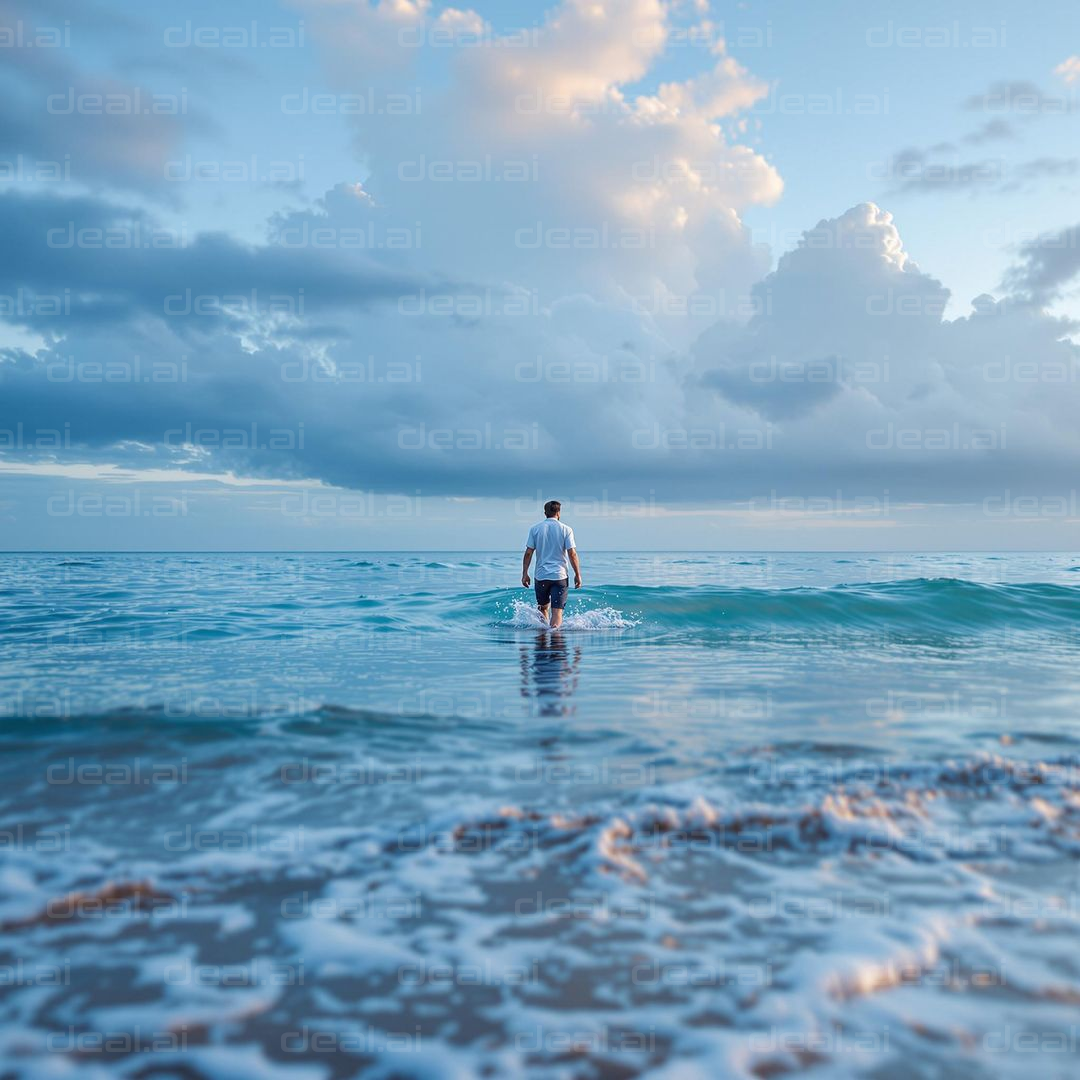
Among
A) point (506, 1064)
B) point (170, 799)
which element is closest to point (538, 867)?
point (506, 1064)

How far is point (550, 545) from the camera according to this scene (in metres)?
13.6

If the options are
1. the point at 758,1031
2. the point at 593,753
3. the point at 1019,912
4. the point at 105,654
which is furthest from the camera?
the point at 105,654

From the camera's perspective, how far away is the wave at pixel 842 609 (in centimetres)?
1550

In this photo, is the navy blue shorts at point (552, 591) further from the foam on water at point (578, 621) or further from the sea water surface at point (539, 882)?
the sea water surface at point (539, 882)

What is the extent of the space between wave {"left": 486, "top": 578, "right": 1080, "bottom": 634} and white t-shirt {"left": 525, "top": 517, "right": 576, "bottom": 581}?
73.0 inches

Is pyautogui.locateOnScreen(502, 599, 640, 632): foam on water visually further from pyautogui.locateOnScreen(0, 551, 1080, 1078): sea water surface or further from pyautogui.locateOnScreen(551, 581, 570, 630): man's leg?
pyautogui.locateOnScreen(0, 551, 1080, 1078): sea water surface

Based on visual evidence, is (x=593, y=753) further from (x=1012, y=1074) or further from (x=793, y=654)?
(x=793, y=654)

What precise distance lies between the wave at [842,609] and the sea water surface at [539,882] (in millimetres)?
8308

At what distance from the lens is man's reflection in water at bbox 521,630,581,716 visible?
699cm

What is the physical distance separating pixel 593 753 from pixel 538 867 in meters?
1.88

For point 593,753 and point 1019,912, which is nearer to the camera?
point 1019,912

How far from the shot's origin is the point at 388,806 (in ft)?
13.8

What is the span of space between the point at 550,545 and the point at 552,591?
3.49ft

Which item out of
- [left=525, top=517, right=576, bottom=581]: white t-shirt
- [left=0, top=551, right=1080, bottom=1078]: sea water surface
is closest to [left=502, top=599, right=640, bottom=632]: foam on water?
[left=525, top=517, right=576, bottom=581]: white t-shirt
